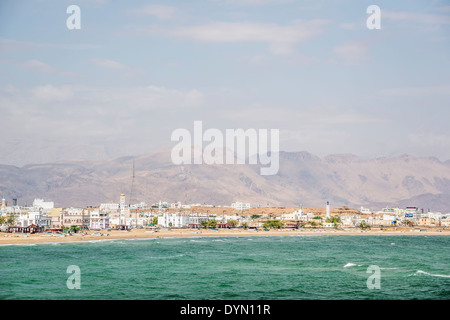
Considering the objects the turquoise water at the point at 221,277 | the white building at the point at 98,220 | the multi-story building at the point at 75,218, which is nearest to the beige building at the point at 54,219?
the multi-story building at the point at 75,218

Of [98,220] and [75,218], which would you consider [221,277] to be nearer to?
[98,220]

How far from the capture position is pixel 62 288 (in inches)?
1777

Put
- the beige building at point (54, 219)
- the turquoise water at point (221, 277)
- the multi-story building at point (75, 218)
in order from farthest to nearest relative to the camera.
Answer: the multi-story building at point (75, 218) < the beige building at point (54, 219) < the turquoise water at point (221, 277)

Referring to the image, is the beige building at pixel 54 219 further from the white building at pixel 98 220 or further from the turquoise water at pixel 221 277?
the turquoise water at pixel 221 277

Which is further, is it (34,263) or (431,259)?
(431,259)

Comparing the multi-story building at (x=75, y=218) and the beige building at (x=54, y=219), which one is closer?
the beige building at (x=54, y=219)

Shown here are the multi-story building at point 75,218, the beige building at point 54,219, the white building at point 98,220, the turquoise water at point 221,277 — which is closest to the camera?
the turquoise water at point 221,277

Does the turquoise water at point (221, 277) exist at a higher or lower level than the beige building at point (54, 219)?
lower
